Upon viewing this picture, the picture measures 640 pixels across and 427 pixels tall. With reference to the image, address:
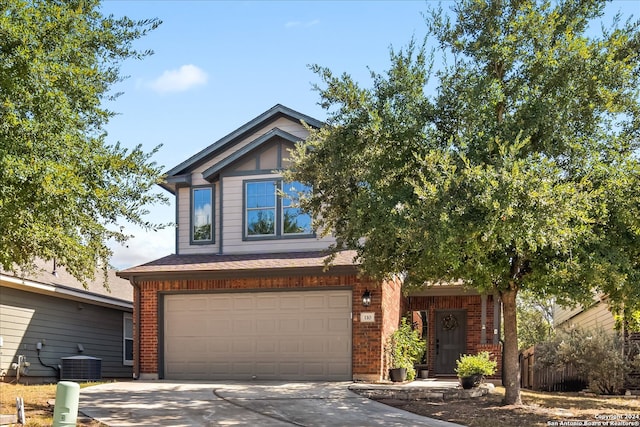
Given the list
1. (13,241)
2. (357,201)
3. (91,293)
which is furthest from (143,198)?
(91,293)

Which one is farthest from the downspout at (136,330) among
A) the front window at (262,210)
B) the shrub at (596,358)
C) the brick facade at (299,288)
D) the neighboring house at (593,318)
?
the neighboring house at (593,318)

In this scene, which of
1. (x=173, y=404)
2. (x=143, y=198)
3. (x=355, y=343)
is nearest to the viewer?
(x=143, y=198)

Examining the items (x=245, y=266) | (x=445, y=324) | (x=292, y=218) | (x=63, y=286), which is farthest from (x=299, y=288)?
(x=63, y=286)

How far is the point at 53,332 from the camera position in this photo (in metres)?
19.8

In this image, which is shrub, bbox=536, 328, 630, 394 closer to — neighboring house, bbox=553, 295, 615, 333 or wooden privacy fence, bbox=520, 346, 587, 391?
neighboring house, bbox=553, 295, 615, 333

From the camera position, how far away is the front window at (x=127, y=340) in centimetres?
2351

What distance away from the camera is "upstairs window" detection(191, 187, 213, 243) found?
19.3 metres

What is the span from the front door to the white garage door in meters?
5.82

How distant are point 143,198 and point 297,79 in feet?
14.5

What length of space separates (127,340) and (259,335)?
317 inches

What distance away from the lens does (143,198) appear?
11250mm

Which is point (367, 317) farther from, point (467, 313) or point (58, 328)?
point (58, 328)

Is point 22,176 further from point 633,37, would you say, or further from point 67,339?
point 67,339

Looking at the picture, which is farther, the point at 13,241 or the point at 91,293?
the point at 91,293
